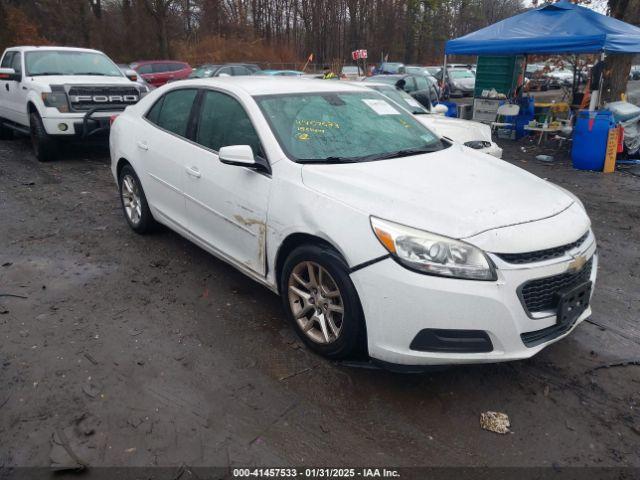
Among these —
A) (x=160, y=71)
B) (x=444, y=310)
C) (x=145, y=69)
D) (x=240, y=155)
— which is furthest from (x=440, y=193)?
(x=145, y=69)

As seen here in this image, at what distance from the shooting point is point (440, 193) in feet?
9.96


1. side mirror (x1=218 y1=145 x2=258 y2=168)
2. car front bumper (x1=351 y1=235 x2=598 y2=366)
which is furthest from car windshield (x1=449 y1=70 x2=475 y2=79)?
car front bumper (x1=351 y1=235 x2=598 y2=366)

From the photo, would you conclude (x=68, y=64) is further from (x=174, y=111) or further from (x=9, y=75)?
(x=174, y=111)

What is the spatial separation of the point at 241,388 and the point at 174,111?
265cm

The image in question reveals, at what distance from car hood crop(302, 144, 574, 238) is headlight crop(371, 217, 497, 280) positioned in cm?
6

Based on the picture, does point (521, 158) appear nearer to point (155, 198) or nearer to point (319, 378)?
point (155, 198)

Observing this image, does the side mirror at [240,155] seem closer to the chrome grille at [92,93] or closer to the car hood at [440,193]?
the car hood at [440,193]

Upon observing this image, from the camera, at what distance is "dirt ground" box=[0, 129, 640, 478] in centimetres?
254

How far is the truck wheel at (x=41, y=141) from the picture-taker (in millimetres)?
8195

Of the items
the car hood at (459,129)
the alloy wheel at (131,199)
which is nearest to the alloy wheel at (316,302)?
the alloy wheel at (131,199)

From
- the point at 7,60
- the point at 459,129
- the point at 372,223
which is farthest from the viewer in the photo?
the point at 7,60

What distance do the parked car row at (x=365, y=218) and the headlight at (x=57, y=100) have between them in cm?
390

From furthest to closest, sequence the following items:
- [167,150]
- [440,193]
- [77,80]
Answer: [77,80] → [167,150] → [440,193]

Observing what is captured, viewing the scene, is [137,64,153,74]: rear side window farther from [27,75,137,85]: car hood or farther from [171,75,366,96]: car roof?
[171,75,366,96]: car roof
